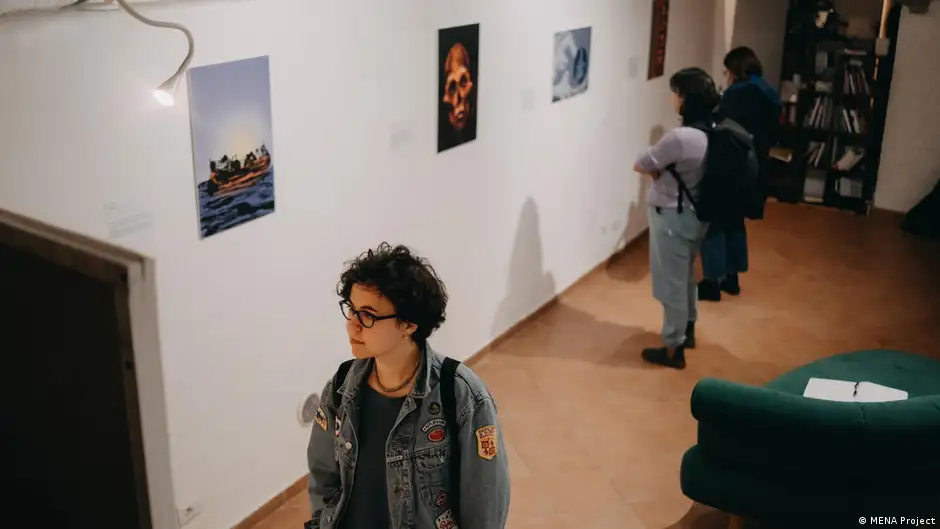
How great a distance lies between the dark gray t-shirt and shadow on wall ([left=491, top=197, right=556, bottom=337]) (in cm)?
317

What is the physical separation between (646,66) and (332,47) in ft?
11.3

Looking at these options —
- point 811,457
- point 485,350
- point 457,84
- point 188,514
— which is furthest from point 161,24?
point 485,350

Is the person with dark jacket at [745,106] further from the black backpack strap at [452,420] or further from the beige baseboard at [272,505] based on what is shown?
the black backpack strap at [452,420]

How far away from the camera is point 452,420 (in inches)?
87.5

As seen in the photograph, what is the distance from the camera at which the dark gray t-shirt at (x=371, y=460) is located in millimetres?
2254

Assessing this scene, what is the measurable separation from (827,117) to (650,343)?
3416mm

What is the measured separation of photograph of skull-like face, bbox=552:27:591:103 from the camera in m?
5.46

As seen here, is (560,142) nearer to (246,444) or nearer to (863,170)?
(246,444)

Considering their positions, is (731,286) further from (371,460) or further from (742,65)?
(371,460)

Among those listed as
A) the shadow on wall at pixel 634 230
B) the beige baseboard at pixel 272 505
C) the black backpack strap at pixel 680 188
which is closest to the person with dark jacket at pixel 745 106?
the shadow on wall at pixel 634 230

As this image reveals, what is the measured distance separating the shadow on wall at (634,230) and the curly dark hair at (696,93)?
2.01 metres

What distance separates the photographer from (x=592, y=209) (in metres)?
6.40

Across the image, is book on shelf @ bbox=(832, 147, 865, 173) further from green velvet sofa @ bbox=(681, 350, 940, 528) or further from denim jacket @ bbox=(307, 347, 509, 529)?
denim jacket @ bbox=(307, 347, 509, 529)

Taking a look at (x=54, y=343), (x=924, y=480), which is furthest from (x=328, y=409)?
(x=924, y=480)
